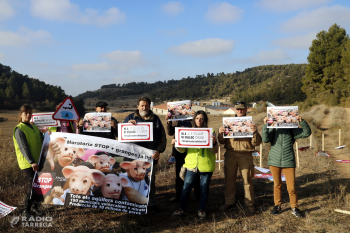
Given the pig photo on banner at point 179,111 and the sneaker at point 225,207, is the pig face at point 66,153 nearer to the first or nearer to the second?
the pig photo on banner at point 179,111

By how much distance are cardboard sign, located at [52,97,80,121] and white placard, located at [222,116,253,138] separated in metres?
3.11

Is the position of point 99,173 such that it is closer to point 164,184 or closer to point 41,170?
point 41,170

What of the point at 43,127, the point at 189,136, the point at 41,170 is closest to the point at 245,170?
the point at 189,136

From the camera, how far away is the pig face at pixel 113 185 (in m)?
4.36

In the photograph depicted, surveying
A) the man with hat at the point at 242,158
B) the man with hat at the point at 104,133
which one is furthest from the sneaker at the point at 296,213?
the man with hat at the point at 104,133

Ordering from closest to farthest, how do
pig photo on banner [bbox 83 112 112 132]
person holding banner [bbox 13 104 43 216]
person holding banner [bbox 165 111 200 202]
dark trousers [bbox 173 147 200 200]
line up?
person holding banner [bbox 13 104 43 216] < pig photo on banner [bbox 83 112 112 132] < person holding banner [bbox 165 111 200 202] < dark trousers [bbox 173 147 200 200]

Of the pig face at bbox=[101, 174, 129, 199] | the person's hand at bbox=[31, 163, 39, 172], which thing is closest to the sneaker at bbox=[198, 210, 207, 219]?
the pig face at bbox=[101, 174, 129, 199]

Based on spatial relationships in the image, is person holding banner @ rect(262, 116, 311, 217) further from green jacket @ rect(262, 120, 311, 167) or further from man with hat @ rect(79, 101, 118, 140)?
man with hat @ rect(79, 101, 118, 140)

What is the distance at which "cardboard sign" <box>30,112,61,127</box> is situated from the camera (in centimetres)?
505

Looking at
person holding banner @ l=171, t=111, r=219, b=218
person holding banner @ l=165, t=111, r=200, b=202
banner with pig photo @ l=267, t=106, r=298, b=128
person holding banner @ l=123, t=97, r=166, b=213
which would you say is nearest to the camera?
person holding banner @ l=171, t=111, r=219, b=218

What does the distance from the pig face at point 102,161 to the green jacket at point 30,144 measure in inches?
40.0

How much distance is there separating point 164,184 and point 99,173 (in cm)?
289

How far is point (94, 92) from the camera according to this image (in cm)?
19275

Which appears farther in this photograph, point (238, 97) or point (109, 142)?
point (238, 97)
